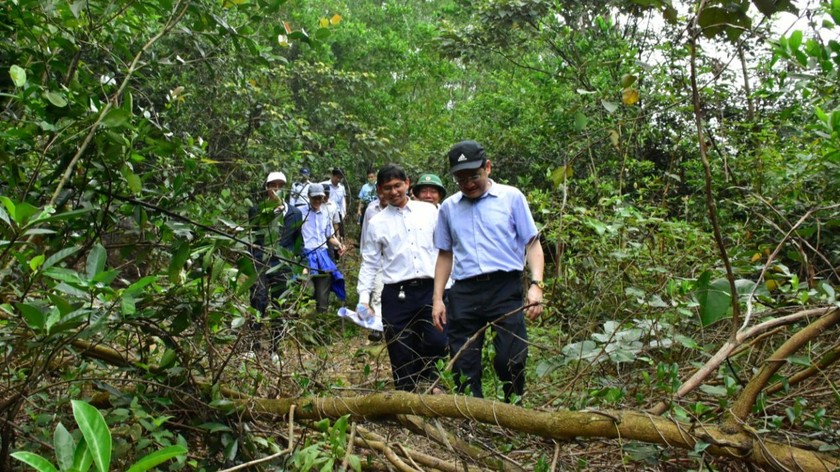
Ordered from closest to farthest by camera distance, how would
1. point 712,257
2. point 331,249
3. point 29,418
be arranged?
point 29,418
point 712,257
point 331,249

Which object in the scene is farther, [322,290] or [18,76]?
[322,290]

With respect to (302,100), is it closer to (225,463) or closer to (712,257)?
(712,257)

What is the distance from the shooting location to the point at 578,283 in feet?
15.1

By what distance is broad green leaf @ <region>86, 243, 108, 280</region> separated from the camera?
182cm

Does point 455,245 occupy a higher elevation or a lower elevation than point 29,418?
higher

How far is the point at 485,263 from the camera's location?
3896mm

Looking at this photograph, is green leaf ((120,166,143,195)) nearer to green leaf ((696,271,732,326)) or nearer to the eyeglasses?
green leaf ((696,271,732,326))

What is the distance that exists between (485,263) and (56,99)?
2.34 metres

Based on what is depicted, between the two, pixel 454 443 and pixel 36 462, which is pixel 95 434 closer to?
pixel 36 462

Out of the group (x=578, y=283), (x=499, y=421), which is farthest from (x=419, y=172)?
(x=499, y=421)

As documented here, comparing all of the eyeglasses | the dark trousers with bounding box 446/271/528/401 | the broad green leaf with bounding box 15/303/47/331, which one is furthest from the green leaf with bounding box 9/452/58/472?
the eyeglasses

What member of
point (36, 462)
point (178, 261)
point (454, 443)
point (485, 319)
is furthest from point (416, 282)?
point (36, 462)

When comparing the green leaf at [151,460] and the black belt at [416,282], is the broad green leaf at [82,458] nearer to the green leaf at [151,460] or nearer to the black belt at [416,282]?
the green leaf at [151,460]

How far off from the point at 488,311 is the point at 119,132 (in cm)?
222
